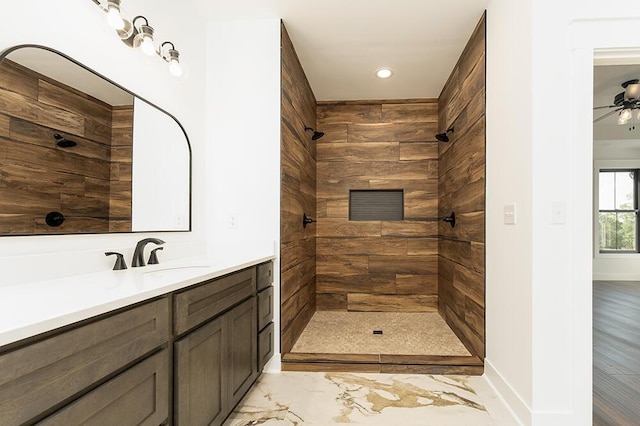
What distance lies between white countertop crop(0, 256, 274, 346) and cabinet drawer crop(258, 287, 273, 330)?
65cm

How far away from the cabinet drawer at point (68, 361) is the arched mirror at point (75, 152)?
2.06 ft

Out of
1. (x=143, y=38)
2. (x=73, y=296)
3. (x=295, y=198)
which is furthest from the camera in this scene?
(x=295, y=198)

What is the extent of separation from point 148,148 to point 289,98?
1.24 m

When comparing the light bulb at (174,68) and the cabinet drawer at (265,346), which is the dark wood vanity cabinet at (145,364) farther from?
the light bulb at (174,68)

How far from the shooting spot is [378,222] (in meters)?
4.32

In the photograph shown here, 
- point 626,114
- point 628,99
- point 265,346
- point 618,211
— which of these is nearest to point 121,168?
point 265,346

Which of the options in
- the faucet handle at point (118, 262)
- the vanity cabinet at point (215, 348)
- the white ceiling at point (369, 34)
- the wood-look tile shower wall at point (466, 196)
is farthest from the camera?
the wood-look tile shower wall at point (466, 196)

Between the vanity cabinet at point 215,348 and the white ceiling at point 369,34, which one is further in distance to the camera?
the white ceiling at point 369,34

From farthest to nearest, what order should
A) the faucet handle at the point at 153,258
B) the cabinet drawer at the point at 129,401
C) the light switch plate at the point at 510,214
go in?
the light switch plate at the point at 510,214
the faucet handle at the point at 153,258
the cabinet drawer at the point at 129,401

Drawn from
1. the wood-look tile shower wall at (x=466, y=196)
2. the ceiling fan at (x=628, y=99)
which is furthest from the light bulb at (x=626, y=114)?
the wood-look tile shower wall at (x=466, y=196)

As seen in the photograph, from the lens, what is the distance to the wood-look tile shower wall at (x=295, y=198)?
2.71m

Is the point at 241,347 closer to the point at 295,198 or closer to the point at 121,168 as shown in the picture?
the point at 121,168

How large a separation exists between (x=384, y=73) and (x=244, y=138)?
67.2 inches

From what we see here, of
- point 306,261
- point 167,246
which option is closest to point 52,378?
point 167,246
